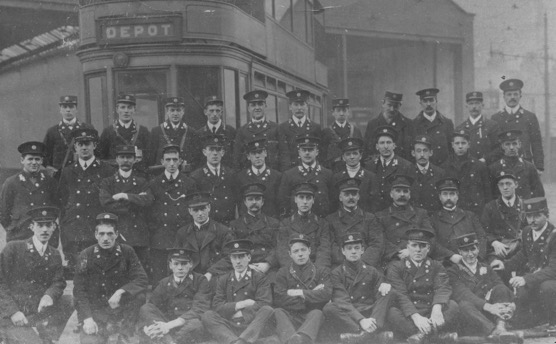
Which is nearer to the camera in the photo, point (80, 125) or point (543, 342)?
point (543, 342)

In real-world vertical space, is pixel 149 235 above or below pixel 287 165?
below

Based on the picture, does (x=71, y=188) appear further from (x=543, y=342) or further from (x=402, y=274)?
(x=543, y=342)

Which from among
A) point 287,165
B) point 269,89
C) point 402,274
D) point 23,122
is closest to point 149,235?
point 287,165

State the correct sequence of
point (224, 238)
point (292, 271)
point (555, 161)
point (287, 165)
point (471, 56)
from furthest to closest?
point (555, 161), point (471, 56), point (287, 165), point (224, 238), point (292, 271)

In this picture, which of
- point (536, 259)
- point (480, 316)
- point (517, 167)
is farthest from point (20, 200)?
point (517, 167)

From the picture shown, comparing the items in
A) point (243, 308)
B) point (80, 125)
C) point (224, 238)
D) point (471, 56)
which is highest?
point (471, 56)

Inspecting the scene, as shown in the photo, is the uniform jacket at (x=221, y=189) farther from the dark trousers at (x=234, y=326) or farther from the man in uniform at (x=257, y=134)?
the dark trousers at (x=234, y=326)
